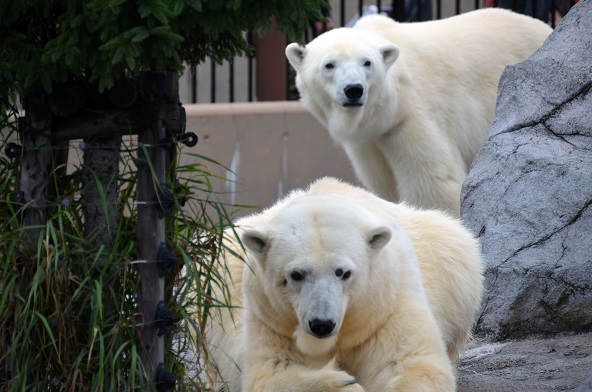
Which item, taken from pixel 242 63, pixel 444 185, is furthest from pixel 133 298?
pixel 242 63

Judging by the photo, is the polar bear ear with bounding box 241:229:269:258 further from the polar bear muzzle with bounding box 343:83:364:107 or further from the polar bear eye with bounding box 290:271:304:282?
the polar bear muzzle with bounding box 343:83:364:107

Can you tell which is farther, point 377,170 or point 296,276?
point 377,170

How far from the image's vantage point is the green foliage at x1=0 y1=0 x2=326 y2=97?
3.09 metres

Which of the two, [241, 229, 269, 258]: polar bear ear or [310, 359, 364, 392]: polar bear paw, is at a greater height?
[241, 229, 269, 258]: polar bear ear

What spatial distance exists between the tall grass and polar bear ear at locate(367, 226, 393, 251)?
0.57 m

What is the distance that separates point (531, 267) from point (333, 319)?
68.9 inches

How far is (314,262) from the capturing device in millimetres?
3752

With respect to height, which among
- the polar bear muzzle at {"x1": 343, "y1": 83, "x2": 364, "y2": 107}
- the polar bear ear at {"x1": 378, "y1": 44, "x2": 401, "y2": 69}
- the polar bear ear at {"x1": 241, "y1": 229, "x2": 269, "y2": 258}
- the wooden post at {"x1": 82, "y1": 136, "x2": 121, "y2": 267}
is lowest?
the polar bear ear at {"x1": 241, "y1": 229, "x2": 269, "y2": 258}

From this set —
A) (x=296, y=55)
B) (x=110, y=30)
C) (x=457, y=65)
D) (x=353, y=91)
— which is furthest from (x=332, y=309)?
(x=457, y=65)

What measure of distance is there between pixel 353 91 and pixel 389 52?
0.40 meters

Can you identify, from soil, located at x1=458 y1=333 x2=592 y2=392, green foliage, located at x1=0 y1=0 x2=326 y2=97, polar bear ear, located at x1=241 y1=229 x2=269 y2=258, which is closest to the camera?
green foliage, located at x1=0 y1=0 x2=326 y2=97

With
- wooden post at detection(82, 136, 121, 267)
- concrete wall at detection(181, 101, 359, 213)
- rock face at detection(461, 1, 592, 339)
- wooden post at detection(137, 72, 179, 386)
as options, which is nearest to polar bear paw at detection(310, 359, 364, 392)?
wooden post at detection(137, 72, 179, 386)

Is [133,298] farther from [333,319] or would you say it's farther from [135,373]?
[333,319]

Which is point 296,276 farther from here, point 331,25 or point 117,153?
point 331,25
